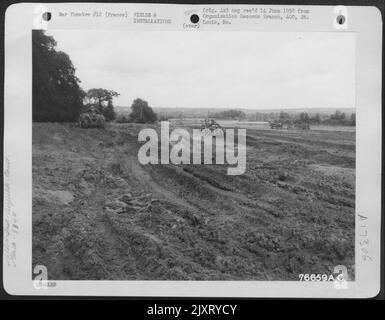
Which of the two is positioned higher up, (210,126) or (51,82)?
(51,82)

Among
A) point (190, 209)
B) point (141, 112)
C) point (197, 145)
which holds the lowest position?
point (190, 209)

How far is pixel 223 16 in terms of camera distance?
1204 mm

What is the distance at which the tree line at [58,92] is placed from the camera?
1.20m

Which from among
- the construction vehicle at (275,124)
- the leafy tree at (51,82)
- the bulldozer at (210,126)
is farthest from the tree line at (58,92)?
the construction vehicle at (275,124)

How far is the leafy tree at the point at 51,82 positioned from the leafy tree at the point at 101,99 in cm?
3

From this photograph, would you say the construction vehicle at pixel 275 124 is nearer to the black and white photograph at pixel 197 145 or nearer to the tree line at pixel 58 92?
the black and white photograph at pixel 197 145

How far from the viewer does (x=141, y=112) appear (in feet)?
3.95

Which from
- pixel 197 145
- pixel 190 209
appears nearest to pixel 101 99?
pixel 197 145

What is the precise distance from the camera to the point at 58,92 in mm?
1206

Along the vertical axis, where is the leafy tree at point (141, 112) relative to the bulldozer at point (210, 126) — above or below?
above

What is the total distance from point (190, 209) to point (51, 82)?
23.7 inches

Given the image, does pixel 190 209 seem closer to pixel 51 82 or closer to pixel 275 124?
pixel 275 124

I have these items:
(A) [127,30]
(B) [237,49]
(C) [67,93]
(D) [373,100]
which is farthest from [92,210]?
(D) [373,100]
